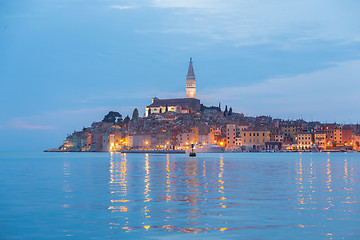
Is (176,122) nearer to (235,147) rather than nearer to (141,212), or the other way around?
(235,147)

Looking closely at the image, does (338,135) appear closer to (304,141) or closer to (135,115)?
(304,141)

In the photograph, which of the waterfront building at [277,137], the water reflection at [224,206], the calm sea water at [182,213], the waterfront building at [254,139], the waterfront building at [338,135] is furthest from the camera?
the waterfront building at [277,137]

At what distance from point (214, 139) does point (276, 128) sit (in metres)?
19.1

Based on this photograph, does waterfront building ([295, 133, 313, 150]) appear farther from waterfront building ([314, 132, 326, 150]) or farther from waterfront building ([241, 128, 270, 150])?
waterfront building ([241, 128, 270, 150])

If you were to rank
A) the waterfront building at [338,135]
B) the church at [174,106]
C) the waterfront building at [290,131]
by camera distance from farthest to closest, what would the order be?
the church at [174,106] → the waterfront building at [290,131] → the waterfront building at [338,135]

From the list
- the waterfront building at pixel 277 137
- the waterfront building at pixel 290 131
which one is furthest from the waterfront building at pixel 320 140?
the waterfront building at pixel 277 137

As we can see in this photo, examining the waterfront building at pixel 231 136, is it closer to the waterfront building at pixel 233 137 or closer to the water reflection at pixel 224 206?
the waterfront building at pixel 233 137

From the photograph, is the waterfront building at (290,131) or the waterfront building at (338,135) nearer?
the waterfront building at (338,135)

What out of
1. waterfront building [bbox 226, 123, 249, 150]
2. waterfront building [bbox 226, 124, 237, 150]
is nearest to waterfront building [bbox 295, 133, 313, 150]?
waterfront building [bbox 226, 123, 249, 150]

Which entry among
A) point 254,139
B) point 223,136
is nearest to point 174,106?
point 223,136

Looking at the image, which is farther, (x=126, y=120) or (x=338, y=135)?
(x=126, y=120)

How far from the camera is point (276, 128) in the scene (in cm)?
14562

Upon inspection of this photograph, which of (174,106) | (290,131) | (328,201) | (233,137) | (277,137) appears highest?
(174,106)

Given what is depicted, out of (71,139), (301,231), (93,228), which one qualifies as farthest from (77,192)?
(71,139)
